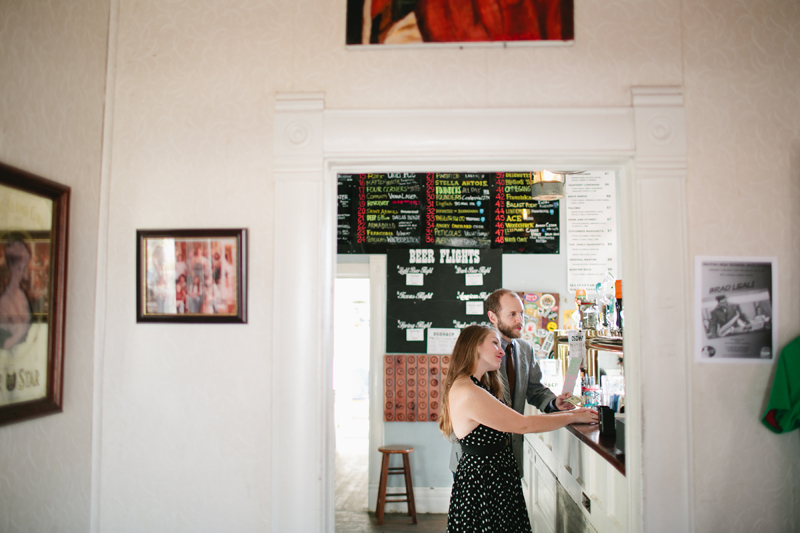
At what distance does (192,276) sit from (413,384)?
3033 millimetres

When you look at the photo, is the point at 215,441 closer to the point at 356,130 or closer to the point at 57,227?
the point at 57,227

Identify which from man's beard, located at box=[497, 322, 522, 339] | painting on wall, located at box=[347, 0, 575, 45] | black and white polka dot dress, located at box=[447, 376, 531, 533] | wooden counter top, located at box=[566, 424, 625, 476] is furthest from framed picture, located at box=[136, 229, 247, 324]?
man's beard, located at box=[497, 322, 522, 339]

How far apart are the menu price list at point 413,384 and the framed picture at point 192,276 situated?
287cm

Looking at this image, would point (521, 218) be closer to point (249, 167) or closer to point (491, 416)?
point (491, 416)

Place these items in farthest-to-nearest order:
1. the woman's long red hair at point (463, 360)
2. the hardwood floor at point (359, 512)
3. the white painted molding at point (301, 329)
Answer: the hardwood floor at point (359, 512), the woman's long red hair at point (463, 360), the white painted molding at point (301, 329)

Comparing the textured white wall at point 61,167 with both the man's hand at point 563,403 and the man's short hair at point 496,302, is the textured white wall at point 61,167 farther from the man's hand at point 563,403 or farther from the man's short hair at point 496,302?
the man's short hair at point 496,302

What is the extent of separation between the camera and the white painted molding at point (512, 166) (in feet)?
5.81

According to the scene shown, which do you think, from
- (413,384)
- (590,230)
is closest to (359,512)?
(413,384)

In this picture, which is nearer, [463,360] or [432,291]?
[463,360]

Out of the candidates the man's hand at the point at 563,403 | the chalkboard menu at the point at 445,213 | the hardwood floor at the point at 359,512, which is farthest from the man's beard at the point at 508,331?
the hardwood floor at the point at 359,512

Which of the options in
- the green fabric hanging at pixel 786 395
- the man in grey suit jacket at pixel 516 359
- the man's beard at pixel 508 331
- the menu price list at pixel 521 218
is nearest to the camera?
the green fabric hanging at pixel 786 395

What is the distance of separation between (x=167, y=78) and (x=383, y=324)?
9.97 feet

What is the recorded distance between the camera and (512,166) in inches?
76.3

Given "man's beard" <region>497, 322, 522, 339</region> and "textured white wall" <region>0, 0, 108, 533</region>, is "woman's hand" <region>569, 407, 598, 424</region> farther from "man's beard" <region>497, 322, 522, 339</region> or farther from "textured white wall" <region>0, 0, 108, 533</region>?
"textured white wall" <region>0, 0, 108, 533</region>
